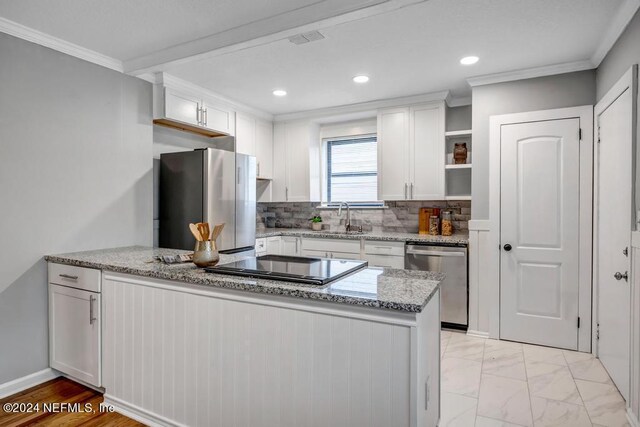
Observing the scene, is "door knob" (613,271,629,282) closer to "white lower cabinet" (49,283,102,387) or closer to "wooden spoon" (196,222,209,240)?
"wooden spoon" (196,222,209,240)

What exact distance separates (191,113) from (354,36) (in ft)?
6.15

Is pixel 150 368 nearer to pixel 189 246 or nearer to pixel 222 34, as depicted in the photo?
pixel 189 246

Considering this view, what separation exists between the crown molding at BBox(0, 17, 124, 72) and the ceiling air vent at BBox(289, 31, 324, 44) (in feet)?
5.23

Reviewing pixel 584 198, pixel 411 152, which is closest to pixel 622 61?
pixel 584 198

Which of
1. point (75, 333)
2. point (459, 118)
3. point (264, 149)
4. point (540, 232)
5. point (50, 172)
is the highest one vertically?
point (459, 118)

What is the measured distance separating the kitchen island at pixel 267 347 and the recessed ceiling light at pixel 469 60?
201 centimetres

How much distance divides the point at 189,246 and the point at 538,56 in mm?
3395

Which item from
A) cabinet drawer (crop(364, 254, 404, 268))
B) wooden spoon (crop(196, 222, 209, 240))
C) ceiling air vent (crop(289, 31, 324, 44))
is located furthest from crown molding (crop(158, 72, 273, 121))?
cabinet drawer (crop(364, 254, 404, 268))

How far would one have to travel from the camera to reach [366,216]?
15.1 feet

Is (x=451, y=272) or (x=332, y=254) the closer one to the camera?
(x=451, y=272)

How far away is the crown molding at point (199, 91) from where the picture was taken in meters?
3.25

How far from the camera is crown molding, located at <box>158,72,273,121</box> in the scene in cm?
325

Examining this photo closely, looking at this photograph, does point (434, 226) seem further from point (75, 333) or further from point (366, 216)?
point (75, 333)

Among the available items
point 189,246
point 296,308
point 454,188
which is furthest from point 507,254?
point 189,246
